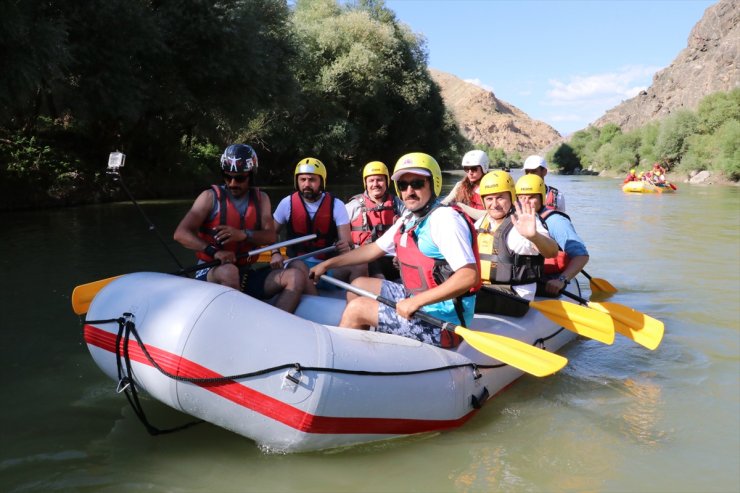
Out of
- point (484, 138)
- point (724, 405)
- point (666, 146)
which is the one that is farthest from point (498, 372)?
point (484, 138)

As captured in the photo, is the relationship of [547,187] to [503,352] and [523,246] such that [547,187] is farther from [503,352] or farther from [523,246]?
[503,352]

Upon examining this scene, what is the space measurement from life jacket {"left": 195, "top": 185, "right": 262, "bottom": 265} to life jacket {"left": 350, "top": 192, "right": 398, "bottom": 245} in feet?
4.64

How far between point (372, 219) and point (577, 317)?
6.73ft

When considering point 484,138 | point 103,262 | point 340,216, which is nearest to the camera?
point 340,216

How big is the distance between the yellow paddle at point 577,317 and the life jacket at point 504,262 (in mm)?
182

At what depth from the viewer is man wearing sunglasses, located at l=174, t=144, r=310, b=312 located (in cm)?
411

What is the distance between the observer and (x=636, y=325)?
4.58 metres

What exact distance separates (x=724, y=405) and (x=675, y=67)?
9606 centimetres

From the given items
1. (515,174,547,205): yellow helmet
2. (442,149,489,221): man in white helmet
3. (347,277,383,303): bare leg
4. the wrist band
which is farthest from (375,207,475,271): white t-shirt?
(442,149,489,221): man in white helmet

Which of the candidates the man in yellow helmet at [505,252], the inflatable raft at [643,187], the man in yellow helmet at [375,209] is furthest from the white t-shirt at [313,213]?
the inflatable raft at [643,187]

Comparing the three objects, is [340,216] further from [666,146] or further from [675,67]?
[675,67]

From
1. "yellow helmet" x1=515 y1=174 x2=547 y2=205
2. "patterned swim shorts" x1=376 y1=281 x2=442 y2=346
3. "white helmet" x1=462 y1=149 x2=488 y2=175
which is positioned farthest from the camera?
"white helmet" x1=462 y1=149 x2=488 y2=175

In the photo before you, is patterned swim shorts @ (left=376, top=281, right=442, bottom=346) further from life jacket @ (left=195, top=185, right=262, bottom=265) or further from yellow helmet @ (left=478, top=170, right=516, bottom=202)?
yellow helmet @ (left=478, top=170, right=516, bottom=202)

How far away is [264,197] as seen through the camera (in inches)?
177
